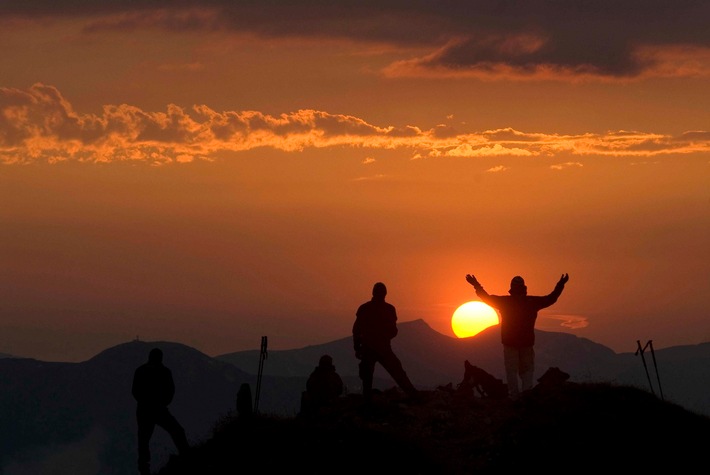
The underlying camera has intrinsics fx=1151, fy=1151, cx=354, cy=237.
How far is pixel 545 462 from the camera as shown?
24844 mm

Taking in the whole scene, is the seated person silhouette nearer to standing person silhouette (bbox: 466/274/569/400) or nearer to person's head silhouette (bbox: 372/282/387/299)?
person's head silhouette (bbox: 372/282/387/299)

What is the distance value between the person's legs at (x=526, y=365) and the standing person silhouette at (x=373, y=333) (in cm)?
336

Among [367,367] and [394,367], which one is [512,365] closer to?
[394,367]

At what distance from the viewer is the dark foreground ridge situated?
24891 mm

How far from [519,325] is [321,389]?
5591 mm

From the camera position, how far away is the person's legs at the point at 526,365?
29.5 meters

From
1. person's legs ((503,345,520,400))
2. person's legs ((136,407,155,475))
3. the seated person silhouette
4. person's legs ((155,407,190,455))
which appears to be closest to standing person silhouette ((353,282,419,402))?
the seated person silhouette

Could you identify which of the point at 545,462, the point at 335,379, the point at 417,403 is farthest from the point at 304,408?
the point at 545,462

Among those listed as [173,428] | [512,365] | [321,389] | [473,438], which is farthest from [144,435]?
[512,365]

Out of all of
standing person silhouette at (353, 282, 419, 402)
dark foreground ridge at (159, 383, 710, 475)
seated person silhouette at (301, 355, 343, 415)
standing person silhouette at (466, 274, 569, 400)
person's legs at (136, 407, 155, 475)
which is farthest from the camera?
seated person silhouette at (301, 355, 343, 415)

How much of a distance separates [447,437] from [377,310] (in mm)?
3656

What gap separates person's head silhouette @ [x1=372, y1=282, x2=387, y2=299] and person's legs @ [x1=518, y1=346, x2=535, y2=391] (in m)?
3.98

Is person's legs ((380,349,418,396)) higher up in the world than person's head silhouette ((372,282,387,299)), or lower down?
lower down

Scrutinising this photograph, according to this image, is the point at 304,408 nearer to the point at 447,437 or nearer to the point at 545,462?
the point at 447,437
